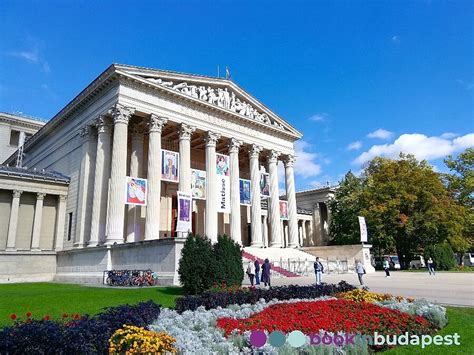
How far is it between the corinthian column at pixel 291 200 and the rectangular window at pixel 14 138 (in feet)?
160

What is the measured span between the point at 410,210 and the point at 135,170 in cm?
3170

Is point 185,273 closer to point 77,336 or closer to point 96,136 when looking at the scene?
point 77,336

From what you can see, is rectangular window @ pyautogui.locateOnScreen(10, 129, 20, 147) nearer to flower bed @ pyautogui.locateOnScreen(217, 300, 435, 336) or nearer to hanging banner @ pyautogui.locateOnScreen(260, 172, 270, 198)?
hanging banner @ pyautogui.locateOnScreen(260, 172, 270, 198)

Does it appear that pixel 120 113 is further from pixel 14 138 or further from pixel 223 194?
pixel 14 138

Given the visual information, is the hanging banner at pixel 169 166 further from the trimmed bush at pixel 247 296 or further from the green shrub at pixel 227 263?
the trimmed bush at pixel 247 296

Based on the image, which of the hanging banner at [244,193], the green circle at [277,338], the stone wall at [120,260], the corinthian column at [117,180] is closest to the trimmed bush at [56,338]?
the green circle at [277,338]

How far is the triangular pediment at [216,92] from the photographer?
105ft

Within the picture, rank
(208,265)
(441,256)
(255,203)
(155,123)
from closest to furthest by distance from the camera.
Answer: (208,265) < (155,123) < (255,203) < (441,256)

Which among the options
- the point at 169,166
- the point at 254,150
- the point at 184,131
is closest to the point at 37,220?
the point at 169,166

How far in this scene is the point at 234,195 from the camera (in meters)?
37.0

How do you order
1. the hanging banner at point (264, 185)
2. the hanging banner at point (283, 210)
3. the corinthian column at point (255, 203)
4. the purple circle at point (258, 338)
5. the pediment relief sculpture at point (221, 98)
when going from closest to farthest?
the purple circle at point (258, 338), the pediment relief sculpture at point (221, 98), the corinthian column at point (255, 203), the hanging banner at point (264, 185), the hanging banner at point (283, 210)

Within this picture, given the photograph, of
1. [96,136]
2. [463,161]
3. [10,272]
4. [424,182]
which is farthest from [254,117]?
[463,161]

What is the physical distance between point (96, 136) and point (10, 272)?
1401 centimetres

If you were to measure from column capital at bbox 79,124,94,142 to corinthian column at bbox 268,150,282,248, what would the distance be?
20.6 metres
